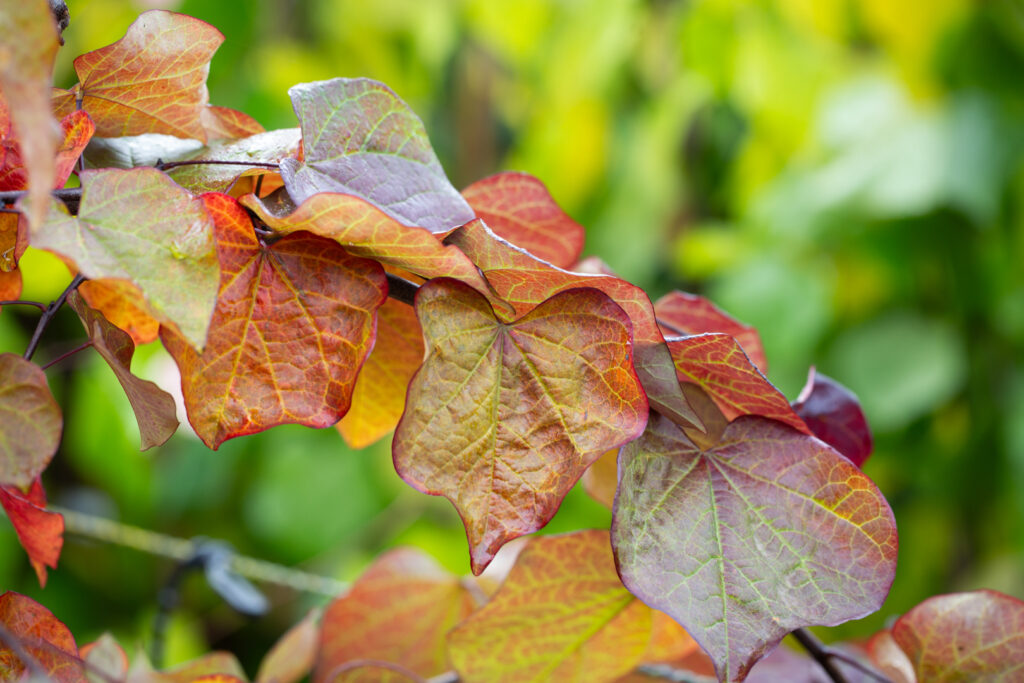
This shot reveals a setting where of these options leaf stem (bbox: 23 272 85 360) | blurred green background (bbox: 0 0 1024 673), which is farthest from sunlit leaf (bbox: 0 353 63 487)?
blurred green background (bbox: 0 0 1024 673)

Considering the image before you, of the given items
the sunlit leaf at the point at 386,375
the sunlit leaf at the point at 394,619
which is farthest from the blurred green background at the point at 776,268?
the sunlit leaf at the point at 386,375

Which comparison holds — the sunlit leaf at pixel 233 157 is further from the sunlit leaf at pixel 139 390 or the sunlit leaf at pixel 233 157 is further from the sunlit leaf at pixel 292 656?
the sunlit leaf at pixel 292 656

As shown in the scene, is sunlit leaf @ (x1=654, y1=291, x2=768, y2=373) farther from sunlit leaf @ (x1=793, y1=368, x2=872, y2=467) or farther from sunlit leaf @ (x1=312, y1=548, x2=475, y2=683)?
sunlit leaf @ (x1=312, y1=548, x2=475, y2=683)

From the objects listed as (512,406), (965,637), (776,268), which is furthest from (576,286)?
(776,268)

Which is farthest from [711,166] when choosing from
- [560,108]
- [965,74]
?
[965,74]

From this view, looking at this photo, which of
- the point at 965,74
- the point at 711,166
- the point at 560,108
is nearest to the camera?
the point at 965,74

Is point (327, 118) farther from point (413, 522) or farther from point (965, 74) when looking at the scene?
point (965, 74)

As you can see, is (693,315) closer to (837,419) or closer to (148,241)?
(837,419)
